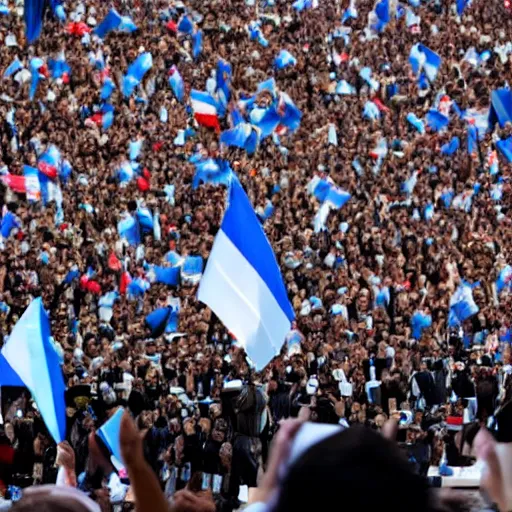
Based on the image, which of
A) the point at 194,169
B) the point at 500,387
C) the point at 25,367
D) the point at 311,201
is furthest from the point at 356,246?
the point at 25,367

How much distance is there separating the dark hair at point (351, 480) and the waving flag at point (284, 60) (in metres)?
23.4

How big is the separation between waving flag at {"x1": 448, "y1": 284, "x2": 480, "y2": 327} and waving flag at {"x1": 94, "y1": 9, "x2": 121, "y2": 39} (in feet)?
29.0

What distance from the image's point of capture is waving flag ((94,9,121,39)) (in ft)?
81.5

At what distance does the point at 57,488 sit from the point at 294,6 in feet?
81.6

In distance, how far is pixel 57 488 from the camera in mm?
2389

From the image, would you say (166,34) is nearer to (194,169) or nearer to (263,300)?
(194,169)

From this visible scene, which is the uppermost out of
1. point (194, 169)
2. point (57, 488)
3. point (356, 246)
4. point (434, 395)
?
point (194, 169)

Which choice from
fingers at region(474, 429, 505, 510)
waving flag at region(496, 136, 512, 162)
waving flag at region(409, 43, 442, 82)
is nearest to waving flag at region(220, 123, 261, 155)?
waving flag at region(496, 136, 512, 162)

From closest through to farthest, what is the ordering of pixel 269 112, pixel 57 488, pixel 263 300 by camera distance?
pixel 57 488 → pixel 263 300 → pixel 269 112

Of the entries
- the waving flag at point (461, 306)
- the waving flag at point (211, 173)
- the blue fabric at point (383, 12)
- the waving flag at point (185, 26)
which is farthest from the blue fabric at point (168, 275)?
the blue fabric at point (383, 12)

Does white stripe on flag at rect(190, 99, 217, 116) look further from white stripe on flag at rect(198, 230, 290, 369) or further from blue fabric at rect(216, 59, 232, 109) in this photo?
white stripe on flag at rect(198, 230, 290, 369)

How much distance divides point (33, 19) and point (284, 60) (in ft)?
12.9

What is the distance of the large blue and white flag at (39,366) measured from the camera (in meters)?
8.07

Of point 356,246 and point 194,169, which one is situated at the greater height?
point 194,169
